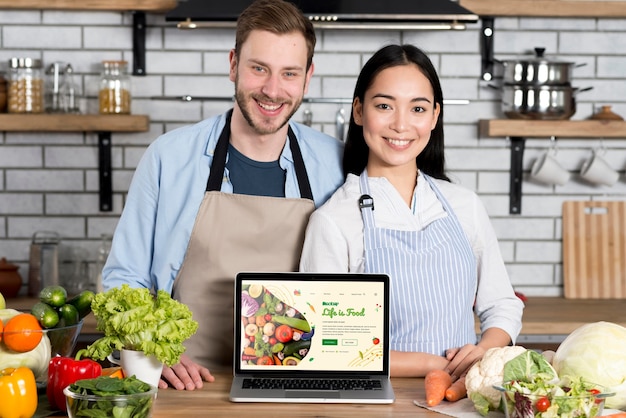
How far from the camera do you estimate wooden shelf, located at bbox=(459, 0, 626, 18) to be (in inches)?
147

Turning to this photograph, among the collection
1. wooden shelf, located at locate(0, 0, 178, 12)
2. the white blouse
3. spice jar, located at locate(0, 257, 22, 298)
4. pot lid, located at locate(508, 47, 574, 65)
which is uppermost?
wooden shelf, located at locate(0, 0, 178, 12)

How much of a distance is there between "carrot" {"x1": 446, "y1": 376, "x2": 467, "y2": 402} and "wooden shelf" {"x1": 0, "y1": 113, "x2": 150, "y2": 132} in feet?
7.27

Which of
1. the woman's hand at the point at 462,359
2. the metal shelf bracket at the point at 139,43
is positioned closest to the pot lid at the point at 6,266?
the metal shelf bracket at the point at 139,43

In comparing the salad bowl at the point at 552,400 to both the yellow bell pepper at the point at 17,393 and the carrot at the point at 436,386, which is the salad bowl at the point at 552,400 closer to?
the carrot at the point at 436,386

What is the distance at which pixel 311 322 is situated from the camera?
197cm

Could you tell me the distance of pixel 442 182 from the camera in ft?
7.89

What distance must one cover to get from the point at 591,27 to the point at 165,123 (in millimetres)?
1959

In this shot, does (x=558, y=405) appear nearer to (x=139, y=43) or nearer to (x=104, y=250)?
(x=104, y=250)

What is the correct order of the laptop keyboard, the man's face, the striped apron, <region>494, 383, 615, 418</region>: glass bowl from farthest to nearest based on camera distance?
the man's face, the striped apron, the laptop keyboard, <region>494, 383, 615, 418</region>: glass bowl

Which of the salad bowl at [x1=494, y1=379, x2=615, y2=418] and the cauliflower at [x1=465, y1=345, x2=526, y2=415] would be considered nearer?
the salad bowl at [x1=494, y1=379, x2=615, y2=418]

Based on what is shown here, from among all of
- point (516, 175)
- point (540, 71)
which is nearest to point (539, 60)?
point (540, 71)

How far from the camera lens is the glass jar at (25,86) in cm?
369

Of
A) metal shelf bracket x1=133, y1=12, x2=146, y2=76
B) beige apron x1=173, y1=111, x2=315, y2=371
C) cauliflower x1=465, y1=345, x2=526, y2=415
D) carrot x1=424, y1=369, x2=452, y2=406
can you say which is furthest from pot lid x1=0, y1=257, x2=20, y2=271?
cauliflower x1=465, y1=345, x2=526, y2=415

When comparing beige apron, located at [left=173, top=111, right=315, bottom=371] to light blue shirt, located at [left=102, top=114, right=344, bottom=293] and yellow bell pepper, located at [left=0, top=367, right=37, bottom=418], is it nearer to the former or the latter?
light blue shirt, located at [left=102, top=114, right=344, bottom=293]
